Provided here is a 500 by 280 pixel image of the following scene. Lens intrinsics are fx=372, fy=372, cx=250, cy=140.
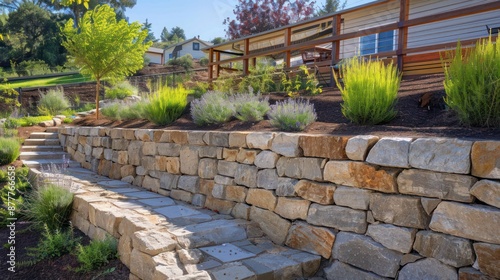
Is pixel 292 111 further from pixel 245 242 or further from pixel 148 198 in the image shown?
pixel 148 198

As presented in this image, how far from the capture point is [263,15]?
1781 cm

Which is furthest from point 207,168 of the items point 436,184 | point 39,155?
point 39,155

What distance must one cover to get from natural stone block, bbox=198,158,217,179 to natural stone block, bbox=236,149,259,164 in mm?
455

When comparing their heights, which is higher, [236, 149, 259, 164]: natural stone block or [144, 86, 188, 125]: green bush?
[144, 86, 188, 125]: green bush

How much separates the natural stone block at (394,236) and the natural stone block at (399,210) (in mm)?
41

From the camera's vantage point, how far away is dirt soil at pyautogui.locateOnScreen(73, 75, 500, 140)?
2.98 metres

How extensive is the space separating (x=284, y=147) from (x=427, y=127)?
1284 mm

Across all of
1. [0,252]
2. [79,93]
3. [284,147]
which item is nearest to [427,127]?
[284,147]

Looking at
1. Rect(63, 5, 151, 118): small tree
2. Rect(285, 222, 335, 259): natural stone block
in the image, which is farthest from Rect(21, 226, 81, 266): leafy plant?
Rect(63, 5, 151, 118): small tree

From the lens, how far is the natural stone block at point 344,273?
272 centimetres

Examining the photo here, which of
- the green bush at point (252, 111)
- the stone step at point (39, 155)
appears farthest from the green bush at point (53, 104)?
the green bush at point (252, 111)

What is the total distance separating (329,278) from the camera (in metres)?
2.96

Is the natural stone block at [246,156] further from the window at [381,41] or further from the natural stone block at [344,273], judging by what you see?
the window at [381,41]

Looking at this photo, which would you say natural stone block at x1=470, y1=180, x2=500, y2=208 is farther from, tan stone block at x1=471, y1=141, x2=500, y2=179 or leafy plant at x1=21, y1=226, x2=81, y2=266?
leafy plant at x1=21, y1=226, x2=81, y2=266
